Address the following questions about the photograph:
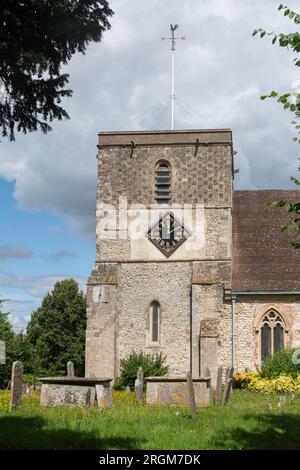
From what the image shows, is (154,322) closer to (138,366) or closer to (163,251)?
(138,366)

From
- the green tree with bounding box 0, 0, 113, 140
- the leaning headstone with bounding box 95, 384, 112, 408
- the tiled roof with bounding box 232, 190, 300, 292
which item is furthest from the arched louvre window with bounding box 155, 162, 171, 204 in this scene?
the green tree with bounding box 0, 0, 113, 140

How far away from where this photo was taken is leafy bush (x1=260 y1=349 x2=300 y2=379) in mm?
22453

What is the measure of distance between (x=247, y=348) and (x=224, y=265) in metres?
3.42

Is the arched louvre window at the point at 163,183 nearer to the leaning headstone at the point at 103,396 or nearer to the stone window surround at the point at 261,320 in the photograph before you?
the stone window surround at the point at 261,320

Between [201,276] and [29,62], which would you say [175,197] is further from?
[29,62]

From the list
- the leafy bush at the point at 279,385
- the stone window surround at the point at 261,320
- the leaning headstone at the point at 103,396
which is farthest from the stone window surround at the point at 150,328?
the leaning headstone at the point at 103,396

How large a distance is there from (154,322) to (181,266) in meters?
2.51

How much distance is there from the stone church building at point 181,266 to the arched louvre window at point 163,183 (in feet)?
0.14

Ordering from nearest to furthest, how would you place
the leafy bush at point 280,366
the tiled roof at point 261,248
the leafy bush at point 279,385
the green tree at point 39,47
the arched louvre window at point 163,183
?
the green tree at point 39,47 → the leafy bush at point 279,385 → the leafy bush at point 280,366 → the tiled roof at point 261,248 → the arched louvre window at point 163,183

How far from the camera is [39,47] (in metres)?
9.04

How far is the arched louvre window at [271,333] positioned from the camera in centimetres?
2488
